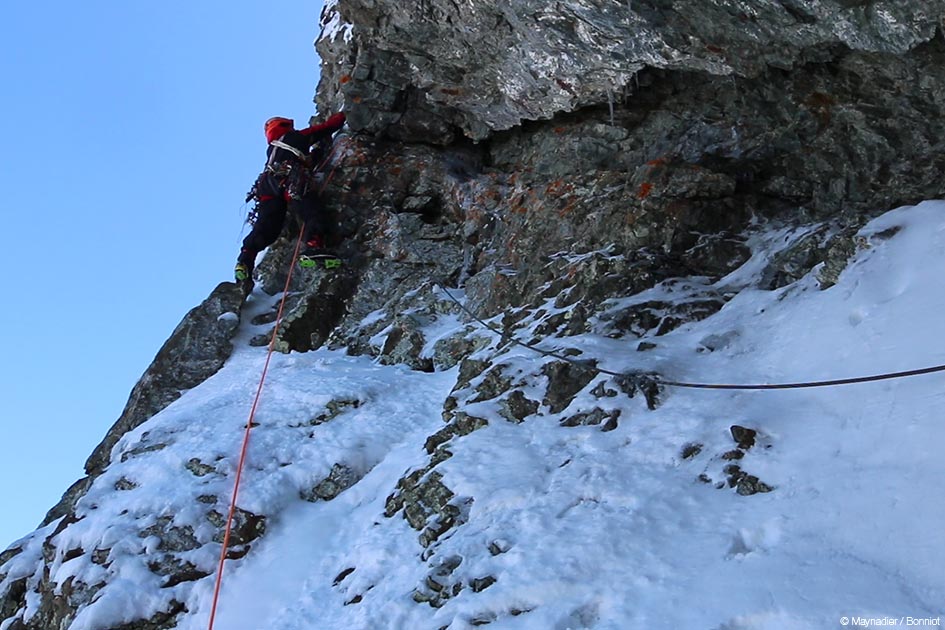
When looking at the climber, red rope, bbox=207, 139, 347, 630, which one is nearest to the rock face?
red rope, bbox=207, 139, 347, 630

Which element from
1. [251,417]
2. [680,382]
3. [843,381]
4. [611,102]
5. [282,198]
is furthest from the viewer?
[282,198]

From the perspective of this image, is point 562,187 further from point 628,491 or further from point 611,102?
point 628,491

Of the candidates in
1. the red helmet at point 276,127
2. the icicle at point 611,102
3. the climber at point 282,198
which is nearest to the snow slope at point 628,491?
the icicle at point 611,102

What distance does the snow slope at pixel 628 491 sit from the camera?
12.8ft

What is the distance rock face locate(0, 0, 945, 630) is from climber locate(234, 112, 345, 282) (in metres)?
0.39

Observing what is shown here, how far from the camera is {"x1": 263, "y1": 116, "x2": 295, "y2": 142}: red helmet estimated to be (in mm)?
11211

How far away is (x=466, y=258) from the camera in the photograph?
1010 centimetres

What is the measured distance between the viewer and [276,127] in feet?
36.9

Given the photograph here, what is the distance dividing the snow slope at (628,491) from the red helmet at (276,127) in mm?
4637

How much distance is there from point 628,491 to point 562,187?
5316mm

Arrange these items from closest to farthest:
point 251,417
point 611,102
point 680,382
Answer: point 680,382 < point 251,417 < point 611,102

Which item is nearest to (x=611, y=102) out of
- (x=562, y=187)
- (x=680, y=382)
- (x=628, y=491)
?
(x=562, y=187)

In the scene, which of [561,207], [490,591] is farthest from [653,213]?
[490,591]

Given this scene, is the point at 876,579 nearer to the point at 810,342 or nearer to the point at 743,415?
the point at 743,415
